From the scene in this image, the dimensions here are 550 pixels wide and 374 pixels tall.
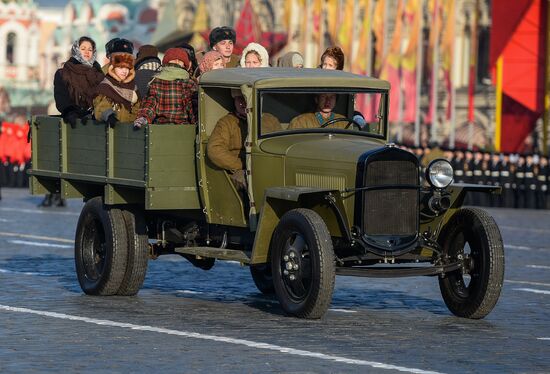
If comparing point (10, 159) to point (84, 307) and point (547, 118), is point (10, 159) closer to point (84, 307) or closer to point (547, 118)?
point (547, 118)

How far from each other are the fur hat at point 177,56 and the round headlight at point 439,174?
8.66ft

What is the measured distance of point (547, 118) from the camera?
46.0m

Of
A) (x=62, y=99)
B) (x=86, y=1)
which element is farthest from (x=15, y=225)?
(x=86, y=1)

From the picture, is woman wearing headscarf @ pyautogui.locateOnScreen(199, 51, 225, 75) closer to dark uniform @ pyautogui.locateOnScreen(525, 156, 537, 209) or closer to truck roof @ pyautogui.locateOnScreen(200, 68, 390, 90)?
truck roof @ pyautogui.locateOnScreen(200, 68, 390, 90)

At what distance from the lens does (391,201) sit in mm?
12023

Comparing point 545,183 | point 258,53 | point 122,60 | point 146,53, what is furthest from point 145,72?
point 545,183

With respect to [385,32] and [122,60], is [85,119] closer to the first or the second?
[122,60]

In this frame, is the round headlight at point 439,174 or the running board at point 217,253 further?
the running board at point 217,253

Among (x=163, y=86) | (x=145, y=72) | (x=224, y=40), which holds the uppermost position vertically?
(x=224, y=40)

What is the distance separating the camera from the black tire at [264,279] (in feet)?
46.0

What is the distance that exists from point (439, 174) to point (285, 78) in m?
1.42

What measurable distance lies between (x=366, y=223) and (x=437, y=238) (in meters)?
0.79

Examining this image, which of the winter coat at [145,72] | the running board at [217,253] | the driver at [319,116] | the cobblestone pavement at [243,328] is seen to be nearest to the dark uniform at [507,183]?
the cobblestone pavement at [243,328]

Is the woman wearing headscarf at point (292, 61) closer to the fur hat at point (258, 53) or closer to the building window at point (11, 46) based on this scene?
the fur hat at point (258, 53)
